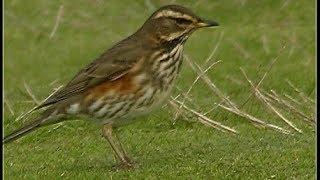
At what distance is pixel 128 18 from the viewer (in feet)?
52.8

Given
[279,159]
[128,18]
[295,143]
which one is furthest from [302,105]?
[128,18]

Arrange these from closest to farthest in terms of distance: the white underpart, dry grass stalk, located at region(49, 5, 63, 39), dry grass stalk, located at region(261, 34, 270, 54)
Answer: the white underpart < dry grass stalk, located at region(261, 34, 270, 54) < dry grass stalk, located at region(49, 5, 63, 39)

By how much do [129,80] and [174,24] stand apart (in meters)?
0.65

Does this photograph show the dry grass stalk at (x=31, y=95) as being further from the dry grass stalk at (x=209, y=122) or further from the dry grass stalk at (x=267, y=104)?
the dry grass stalk at (x=267, y=104)

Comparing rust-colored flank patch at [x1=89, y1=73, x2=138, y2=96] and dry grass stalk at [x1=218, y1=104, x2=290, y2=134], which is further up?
rust-colored flank patch at [x1=89, y1=73, x2=138, y2=96]

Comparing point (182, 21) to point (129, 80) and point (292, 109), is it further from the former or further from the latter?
point (292, 109)

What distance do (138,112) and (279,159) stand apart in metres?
1.25

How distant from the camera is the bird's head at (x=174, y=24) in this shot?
31.8ft

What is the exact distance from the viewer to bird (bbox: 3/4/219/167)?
954cm

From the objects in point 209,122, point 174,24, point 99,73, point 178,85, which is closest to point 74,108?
point 99,73

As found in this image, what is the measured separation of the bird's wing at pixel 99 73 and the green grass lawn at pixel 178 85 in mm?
628

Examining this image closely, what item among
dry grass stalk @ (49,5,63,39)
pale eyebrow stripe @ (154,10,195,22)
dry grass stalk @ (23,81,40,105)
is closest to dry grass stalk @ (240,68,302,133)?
pale eyebrow stripe @ (154,10,195,22)

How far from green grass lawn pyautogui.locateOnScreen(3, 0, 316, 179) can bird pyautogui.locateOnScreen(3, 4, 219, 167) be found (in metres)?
0.44

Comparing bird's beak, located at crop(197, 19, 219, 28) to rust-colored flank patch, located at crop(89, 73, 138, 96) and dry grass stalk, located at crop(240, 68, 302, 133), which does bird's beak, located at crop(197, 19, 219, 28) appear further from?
dry grass stalk, located at crop(240, 68, 302, 133)
